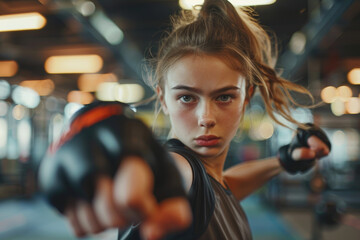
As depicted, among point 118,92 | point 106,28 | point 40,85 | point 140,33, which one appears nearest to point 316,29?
point 140,33

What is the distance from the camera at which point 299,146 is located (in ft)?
3.34

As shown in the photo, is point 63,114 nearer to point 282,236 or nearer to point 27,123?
point 27,123

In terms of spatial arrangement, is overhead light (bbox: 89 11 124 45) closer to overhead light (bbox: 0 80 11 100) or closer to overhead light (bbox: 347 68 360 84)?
overhead light (bbox: 0 80 11 100)

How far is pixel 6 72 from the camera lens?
5648mm

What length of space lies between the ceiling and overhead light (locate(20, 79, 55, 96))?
128 millimetres

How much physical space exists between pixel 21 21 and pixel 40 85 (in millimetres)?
3415

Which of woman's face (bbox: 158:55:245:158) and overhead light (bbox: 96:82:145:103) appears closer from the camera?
woman's face (bbox: 158:55:245:158)

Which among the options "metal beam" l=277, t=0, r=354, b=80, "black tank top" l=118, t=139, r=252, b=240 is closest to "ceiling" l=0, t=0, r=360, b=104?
"metal beam" l=277, t=0, r=354, b=80

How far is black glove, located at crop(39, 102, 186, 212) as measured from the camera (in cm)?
32

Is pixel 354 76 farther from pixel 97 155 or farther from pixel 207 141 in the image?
pixel 97 155

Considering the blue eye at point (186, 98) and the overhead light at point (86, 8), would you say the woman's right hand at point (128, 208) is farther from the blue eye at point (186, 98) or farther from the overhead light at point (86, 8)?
the overhead light at point (86, 8)

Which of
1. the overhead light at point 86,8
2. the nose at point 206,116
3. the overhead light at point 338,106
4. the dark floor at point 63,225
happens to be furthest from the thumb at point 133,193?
the overhead light at point 338,106

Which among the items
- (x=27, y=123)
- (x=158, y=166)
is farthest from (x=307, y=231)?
(x=27, y=123)

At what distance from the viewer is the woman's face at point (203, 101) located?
0.63 metres
